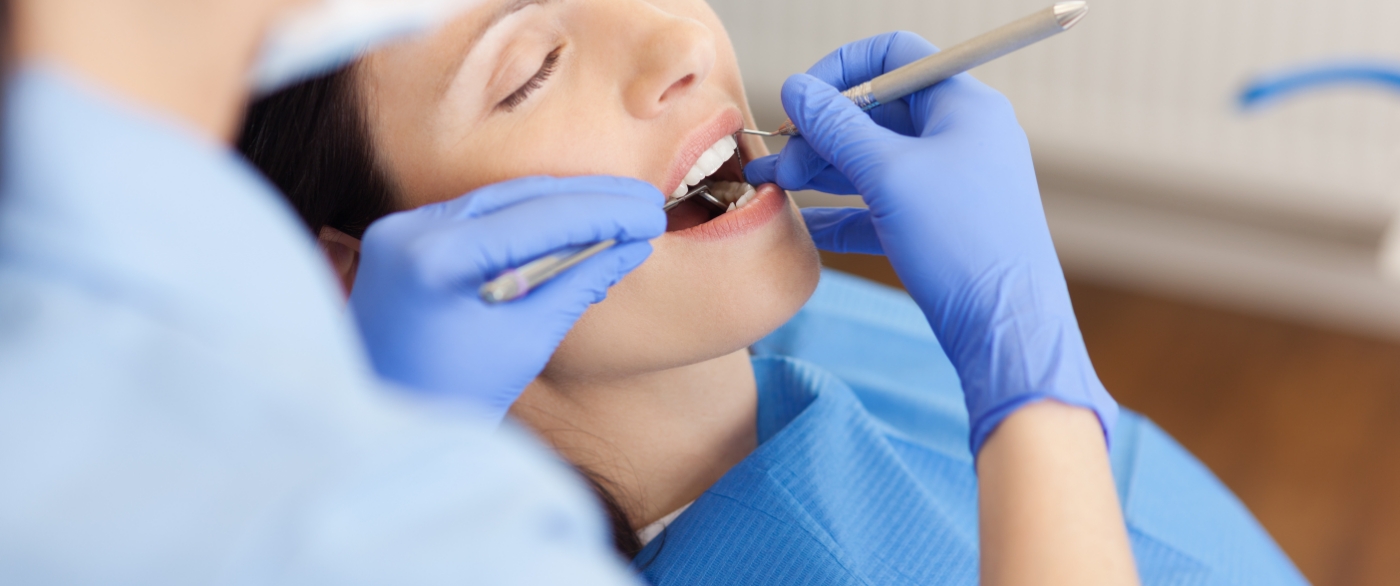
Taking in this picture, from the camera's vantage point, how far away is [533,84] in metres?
0.93

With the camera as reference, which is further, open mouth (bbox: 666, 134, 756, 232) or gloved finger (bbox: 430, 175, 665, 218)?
open mouth (bbox: 666, 134, 756, 232)

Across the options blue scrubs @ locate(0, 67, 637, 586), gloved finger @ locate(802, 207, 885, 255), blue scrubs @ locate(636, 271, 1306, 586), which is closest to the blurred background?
blue scrubs @ locate(636, 271, 1306, 586)

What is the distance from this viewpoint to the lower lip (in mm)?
955

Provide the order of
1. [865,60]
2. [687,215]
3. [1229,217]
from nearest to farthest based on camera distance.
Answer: [865,60] < [687,215] < [1229,217]

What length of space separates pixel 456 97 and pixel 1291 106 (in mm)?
1899

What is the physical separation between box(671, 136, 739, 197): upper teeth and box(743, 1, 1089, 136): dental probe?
3 cm

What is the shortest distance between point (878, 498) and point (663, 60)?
53 centimetres

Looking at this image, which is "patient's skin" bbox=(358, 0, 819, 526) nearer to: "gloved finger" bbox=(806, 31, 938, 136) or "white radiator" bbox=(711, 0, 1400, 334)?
"gloved finger" bbox=(806, 31, 938, 136)

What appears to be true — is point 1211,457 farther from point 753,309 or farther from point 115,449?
point 115,449

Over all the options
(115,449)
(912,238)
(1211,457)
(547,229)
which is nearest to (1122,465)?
(912,238)

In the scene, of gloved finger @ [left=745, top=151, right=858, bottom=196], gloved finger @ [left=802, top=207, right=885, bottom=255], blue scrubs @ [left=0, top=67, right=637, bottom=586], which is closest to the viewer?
blue scrubs @ [left=0, top=67, right=637, bottom=586]

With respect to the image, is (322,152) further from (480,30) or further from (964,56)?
(964,56)

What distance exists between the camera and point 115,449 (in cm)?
43

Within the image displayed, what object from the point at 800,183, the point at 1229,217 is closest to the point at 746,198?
the point at 800,183
